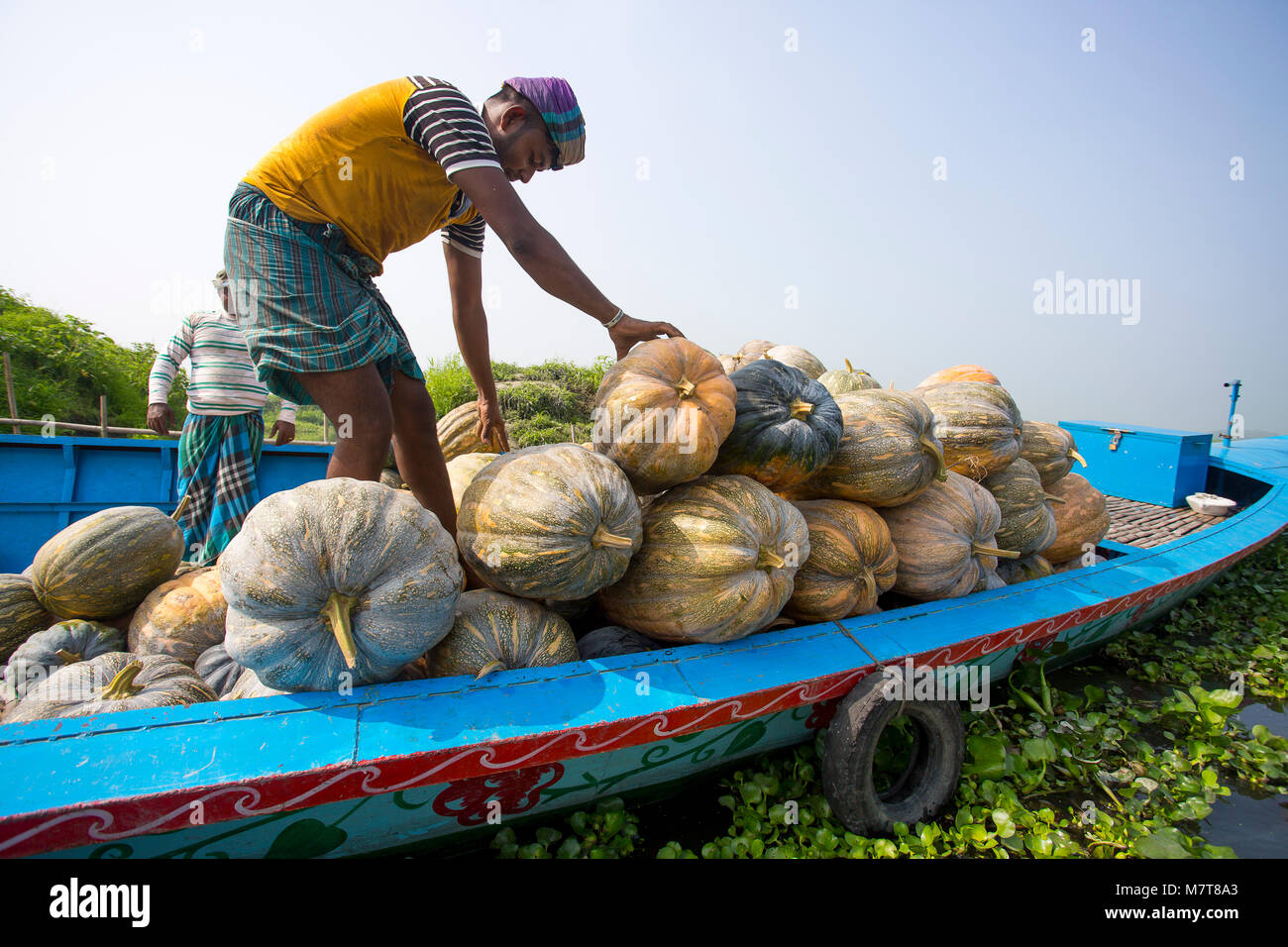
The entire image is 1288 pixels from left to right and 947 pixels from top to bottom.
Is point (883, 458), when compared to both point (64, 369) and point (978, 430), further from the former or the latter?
point (64, 369)

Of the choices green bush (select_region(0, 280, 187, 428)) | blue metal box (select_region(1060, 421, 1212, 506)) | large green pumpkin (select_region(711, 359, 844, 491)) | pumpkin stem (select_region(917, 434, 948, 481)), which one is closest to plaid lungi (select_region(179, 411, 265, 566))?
large green pumpkin (select_region(711, 359, 844, 491))

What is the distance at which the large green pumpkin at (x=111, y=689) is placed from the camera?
1.87m

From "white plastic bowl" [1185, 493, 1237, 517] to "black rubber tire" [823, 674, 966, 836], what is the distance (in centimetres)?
621

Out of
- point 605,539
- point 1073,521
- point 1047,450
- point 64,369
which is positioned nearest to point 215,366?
point 605,539

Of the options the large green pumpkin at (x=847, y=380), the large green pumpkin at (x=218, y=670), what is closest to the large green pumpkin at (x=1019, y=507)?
the large green pumpkin at (x=847, y=380)

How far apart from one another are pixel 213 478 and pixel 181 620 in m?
2.27

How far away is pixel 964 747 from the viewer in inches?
100

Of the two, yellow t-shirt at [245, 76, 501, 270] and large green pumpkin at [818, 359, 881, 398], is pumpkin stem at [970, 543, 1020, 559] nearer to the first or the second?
large green pumpkin at [818, 359, 881, 398]

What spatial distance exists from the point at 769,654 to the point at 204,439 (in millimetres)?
4115

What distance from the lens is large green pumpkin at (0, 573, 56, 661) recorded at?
2.46m

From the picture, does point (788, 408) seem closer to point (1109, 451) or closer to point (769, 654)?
point (769, 654)

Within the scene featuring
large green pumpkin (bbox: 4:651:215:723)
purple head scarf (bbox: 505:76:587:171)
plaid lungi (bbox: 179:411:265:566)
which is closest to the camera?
large green pumpkin (bbox: 4:651:215:723)

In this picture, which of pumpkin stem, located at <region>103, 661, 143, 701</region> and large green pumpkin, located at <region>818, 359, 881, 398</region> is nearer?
pumpkin stem, located at <region>103, 661, 143, 701</region>

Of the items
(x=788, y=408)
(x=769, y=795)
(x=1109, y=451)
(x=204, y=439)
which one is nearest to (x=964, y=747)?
(x=769, y=795)
